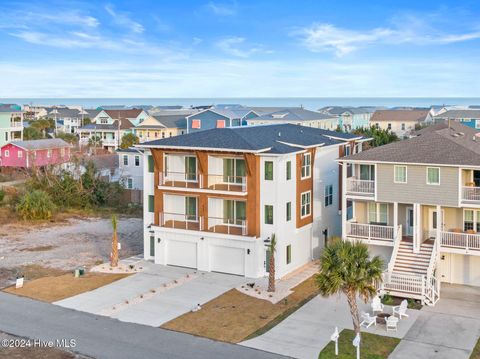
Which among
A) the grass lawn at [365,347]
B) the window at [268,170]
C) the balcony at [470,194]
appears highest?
the window at [268,170]

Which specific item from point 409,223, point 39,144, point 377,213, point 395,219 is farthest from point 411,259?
point 39,144

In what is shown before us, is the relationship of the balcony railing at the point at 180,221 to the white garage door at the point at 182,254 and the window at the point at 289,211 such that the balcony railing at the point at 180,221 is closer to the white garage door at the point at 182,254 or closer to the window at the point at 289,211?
the white garage door at the point at 182,254

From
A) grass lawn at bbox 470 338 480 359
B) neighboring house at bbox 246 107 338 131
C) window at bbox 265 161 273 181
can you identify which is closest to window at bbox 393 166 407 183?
window at bbox 265 161 273 181

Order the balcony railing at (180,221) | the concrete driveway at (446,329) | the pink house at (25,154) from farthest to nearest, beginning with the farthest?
the pink house at (25,154), the balcony railing at (180,221), the concrete driveway at (446,329)

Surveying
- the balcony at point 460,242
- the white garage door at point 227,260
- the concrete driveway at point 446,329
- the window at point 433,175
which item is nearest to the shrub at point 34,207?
the white garage door at point 227,260

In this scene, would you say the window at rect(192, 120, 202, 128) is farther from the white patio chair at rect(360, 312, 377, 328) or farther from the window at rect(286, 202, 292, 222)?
the white patio chair at rect(360, 312, 377, 328)

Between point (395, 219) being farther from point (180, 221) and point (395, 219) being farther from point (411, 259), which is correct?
point (180, 221)

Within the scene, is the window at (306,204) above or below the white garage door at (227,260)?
above
